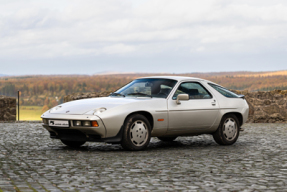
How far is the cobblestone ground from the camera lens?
576cm

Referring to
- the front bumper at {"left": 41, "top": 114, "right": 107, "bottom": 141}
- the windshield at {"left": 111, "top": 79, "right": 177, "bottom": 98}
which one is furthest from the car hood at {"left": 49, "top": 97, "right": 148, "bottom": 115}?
the windshield at {"left": 111, "top": 79, "right": 177, "bottom": 98}

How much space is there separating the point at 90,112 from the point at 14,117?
1200 centimetres

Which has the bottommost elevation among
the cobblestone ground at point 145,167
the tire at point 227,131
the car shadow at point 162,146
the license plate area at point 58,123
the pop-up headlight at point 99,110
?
the car shadow at point 162,146

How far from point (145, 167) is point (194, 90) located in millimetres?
3497

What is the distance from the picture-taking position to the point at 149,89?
32.4 feet

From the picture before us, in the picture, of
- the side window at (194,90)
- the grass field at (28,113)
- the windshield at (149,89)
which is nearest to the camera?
the windshield at (149,89)

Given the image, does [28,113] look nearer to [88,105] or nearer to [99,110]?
[88,105]

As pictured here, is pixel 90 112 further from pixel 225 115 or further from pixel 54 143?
pixel 225 115

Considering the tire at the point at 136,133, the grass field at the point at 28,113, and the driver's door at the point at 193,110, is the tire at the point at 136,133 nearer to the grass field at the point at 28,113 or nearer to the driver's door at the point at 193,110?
the driver's door at the point at 193,110

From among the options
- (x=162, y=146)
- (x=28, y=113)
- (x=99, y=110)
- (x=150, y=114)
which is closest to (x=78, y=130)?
(x=99, y=110)

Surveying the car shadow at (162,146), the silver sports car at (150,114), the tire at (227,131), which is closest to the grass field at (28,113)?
the car shadow at (162,146)

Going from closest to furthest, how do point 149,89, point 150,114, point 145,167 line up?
1. point 145,167
2. point 150,114
3. point 149,89

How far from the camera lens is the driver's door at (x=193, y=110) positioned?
959 cm

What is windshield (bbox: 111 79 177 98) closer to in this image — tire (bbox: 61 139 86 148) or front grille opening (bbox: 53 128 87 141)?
tire (bbox: 61 139 86 148)
